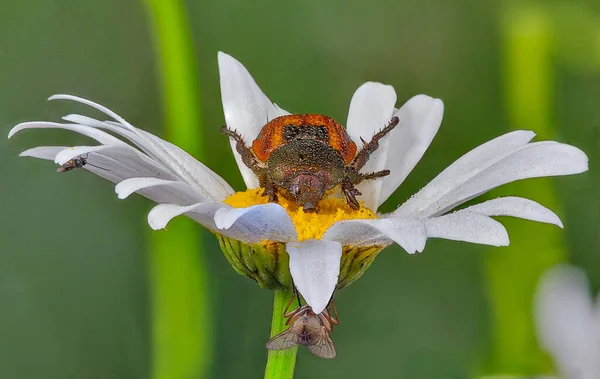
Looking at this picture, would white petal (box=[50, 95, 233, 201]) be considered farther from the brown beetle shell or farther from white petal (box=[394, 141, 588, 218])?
white petal (box=[394, 141, 588, 218])

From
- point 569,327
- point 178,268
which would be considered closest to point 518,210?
point 569,327

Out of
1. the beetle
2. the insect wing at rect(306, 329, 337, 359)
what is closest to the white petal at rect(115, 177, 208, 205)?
the beetle

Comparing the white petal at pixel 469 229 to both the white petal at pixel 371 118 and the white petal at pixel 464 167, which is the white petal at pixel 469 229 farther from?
the white petal at pixel 371 118

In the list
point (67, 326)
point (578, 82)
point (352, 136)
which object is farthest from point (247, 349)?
point (578, 82)

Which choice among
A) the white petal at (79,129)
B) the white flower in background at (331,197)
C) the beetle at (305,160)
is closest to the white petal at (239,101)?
the white flower in background at (331,197)

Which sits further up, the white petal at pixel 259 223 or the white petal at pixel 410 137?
the white petal at pixel 410 137

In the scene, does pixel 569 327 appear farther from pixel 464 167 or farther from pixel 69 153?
pixel 69 153
